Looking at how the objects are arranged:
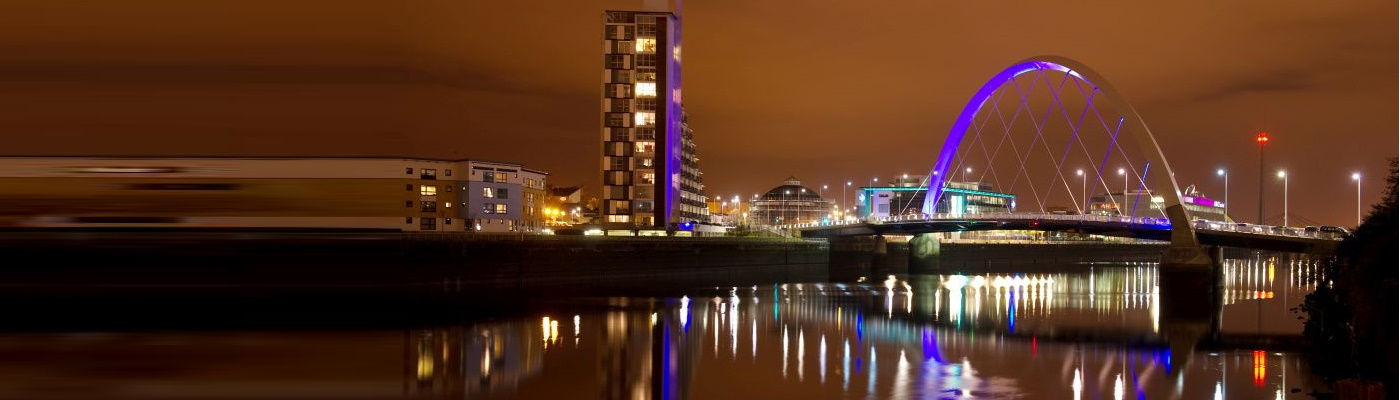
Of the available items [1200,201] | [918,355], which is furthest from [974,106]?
[1200,201]

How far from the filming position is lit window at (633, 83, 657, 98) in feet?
339

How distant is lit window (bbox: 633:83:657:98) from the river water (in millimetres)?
50136

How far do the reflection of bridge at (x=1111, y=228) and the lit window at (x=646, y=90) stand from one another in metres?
21.9

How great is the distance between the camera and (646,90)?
10350cm

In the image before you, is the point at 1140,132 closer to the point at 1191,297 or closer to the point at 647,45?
the point at 1191,297

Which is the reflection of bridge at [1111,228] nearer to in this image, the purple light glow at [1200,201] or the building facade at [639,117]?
the building facade at [639,117]

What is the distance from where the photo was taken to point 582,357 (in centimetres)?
3203

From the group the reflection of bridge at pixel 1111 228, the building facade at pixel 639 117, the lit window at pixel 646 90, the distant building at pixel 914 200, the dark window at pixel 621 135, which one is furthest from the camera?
the distant building at pixel 914 200

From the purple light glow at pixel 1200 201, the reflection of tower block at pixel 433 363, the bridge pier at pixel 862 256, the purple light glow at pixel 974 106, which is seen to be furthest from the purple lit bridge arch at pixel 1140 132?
the purple light glow at pixel 1200 201

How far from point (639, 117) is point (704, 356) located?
2832 inches

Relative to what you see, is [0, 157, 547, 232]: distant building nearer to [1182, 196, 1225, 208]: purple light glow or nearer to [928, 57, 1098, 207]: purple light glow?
[928, 57, 1098, 207]: purple light glow

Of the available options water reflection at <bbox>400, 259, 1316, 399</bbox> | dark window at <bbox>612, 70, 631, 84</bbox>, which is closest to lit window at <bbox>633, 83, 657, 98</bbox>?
dark window at <bbox>612, 70, 631, 84</bbox>

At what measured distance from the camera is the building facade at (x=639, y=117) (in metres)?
103

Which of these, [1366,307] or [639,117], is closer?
[1366,307]
